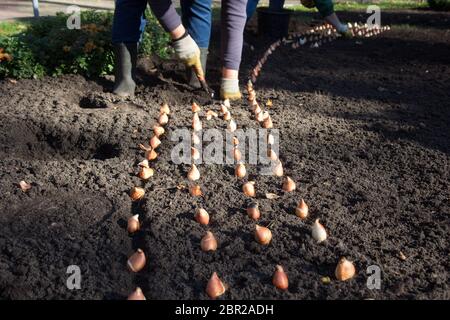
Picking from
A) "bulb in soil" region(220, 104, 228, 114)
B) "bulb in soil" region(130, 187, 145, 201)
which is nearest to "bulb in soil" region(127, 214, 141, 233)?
"bulb in soil" region(130, 187, 145, 201)

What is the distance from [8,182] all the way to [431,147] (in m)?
2.68

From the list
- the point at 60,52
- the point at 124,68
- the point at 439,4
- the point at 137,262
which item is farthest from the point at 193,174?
the point at 439,4

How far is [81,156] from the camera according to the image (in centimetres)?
359

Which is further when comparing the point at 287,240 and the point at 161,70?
the point at 161,70

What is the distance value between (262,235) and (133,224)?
63 cm

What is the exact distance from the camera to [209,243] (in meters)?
2.35

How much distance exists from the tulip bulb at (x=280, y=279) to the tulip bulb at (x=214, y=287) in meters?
0.22

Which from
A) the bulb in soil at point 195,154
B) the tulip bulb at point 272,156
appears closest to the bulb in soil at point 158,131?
the bulb in soil at point 195,154

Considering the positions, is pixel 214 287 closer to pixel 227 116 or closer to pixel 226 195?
pixel 226 195

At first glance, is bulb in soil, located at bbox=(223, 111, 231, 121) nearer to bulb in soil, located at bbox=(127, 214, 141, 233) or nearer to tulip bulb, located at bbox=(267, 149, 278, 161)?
tulip bulb, located at bbox=(267, 149, 278, 161)

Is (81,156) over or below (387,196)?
below

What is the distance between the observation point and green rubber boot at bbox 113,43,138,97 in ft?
14.4

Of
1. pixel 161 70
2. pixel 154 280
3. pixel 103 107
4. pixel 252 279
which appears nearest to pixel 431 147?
pixel 252 279
